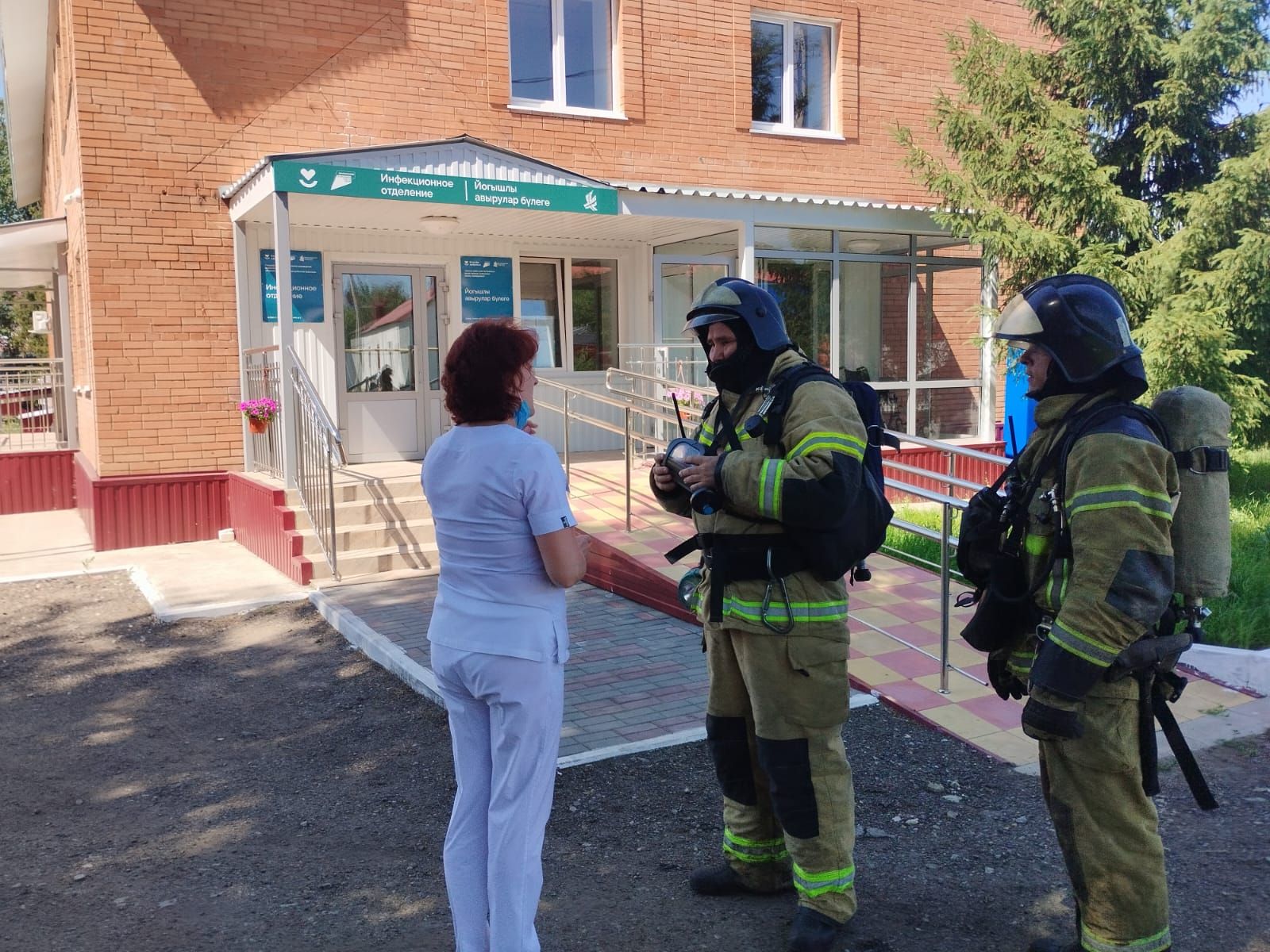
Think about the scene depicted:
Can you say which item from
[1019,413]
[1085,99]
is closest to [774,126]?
[1085,99]

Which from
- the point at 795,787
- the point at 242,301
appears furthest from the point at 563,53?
the point at 795,787

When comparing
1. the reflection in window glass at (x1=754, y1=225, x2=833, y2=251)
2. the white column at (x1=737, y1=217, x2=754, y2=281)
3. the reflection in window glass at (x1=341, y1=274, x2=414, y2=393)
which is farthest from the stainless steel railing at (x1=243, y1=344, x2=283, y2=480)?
the reflection in window glass at (x1=754, y1=225, x2=833, y2=251)

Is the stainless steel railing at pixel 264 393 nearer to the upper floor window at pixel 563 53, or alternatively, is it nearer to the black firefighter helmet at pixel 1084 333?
the upper floor window at pixel 563 53

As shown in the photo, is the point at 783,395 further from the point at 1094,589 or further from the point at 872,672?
the point at 872,672

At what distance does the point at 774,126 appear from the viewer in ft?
39.7

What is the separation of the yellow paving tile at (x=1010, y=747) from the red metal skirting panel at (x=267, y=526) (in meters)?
5.20

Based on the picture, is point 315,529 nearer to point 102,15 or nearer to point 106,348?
point 106,348

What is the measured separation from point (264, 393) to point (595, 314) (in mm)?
4071

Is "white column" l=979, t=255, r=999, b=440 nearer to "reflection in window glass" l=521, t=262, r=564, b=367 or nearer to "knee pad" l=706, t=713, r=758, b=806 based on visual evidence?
"reflection in window glass" l=521, t=262, r=564, b=367

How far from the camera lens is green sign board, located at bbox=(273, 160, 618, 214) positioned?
8.05 m

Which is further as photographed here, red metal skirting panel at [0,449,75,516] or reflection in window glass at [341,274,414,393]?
red metal skirting panel at [0,449,75,516]

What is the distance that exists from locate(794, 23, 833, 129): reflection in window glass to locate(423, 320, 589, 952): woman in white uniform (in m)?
10.6

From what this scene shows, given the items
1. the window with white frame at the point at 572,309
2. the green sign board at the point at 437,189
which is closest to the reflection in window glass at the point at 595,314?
the window with white frame at the point at 572,309

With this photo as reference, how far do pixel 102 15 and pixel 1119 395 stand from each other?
367 inches
